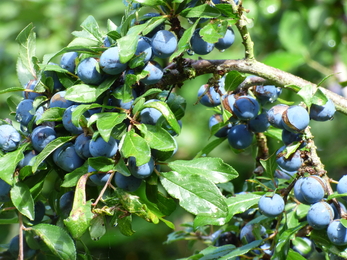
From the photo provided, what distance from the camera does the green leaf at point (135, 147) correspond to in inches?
27.5

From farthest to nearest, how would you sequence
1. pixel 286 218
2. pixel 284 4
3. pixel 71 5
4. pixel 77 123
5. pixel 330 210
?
1. pixel 71 5
2. pixel 284 4
3. pixel 286 218
4. pixel 330 210
5. pixel 77 123

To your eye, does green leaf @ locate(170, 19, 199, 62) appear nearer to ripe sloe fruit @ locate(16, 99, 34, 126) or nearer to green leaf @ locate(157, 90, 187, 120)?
green leaf @ locate(157, 90, 187, 120)

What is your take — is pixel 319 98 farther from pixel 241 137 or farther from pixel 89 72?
pixel 89 72

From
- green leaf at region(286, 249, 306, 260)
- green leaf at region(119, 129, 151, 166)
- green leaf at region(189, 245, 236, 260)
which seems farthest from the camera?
green leaf at region(189, 245, 236, 260)

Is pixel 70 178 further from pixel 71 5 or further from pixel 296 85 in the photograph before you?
pixel 71 5

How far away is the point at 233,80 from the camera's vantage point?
89cm

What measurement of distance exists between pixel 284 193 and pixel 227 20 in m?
0.37

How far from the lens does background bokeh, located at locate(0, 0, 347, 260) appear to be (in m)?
2.46

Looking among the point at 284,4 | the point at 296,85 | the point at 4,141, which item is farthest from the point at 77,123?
the point at 284,4

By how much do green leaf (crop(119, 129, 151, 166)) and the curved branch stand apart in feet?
0.60

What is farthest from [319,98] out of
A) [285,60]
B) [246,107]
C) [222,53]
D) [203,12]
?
[222,53]

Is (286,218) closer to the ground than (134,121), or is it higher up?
closer to the ground

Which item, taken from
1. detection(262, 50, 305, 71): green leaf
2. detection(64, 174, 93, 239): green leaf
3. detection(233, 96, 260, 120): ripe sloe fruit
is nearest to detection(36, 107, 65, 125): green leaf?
detection(64, 174, 93, 239): green leaf

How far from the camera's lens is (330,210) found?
85cm
